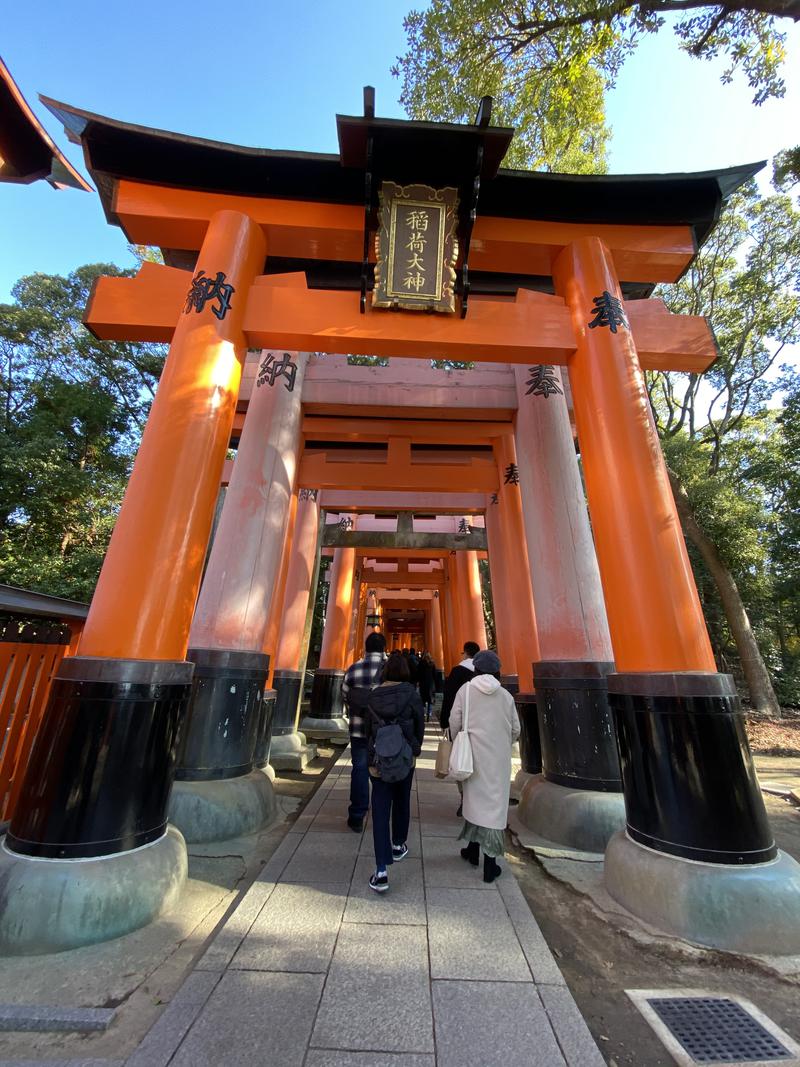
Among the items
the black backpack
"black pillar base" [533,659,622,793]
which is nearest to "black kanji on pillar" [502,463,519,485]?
"black pillar base" [533,659,622,793]

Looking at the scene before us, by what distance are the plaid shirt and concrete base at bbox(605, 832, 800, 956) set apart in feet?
7.46

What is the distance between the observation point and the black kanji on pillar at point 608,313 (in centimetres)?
426

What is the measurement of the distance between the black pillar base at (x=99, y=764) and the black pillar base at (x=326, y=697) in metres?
9.03

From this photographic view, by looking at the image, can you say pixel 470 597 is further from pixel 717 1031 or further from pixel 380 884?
pixel 717 1031

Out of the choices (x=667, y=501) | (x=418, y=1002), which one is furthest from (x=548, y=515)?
(x=418, y=1002)

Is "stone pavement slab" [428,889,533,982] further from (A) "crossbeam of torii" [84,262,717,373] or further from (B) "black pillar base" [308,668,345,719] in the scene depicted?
(B) "black pillar base" [308,668,345,719]

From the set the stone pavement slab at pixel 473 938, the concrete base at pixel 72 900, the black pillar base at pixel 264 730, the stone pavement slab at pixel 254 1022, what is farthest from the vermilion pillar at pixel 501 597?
the stone pavement slab at pixel 254 1022

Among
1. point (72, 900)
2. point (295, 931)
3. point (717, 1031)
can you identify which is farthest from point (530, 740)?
point (72, 900)

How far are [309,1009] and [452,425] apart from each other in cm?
765

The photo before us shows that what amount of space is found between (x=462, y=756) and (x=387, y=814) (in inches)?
26.0

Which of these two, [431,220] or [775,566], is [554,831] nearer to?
[431,220]

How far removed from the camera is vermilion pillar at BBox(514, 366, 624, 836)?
440 cm

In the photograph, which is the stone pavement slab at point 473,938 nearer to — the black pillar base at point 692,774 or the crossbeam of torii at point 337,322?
the black pillar base at point 692,774

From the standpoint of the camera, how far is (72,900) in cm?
252
